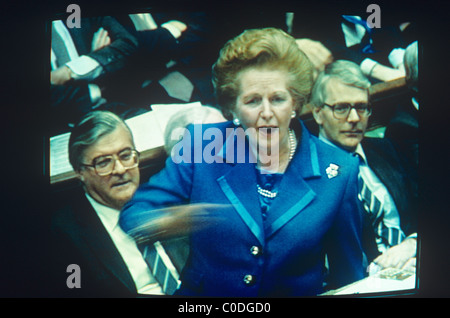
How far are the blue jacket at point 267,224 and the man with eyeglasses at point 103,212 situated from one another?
3.7 inches

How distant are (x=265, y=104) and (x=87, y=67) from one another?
807 mm

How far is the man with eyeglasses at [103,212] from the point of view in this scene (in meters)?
1.96

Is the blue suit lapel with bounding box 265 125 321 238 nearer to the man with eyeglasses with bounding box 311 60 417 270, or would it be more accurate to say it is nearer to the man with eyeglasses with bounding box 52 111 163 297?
the man with eyeglasses with bounding box 311 60 417 270

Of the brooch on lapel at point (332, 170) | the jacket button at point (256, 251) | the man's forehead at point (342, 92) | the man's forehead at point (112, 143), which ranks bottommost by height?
the jacket button at point (256, 251)

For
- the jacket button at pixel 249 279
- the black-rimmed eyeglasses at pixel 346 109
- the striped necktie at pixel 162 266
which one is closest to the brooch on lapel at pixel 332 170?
the black-rimmed eyeglasses at pixel 346 109

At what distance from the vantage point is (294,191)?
73.7 inches

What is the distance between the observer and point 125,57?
2.00 m

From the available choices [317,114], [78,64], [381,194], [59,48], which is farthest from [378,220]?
[59,48]

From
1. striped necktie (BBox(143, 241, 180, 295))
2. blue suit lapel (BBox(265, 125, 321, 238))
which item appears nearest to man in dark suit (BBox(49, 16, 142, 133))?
striped necktie (BBox(143, 241, 180, 295))

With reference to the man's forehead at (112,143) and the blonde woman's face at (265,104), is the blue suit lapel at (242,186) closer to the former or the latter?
the blonde woman's face at (265,104)

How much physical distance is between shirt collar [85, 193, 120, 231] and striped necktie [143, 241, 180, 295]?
0.60 ft

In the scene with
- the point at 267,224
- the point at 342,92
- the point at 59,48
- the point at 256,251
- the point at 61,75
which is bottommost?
the point at 256,251

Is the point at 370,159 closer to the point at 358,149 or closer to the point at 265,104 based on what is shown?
the point at 358,149

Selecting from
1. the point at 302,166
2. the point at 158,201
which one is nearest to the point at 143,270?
the point at 158,201
